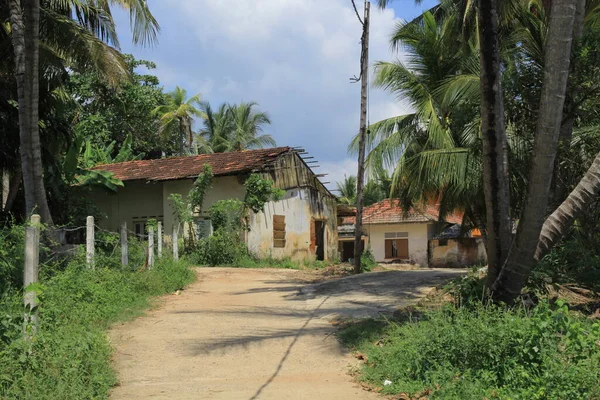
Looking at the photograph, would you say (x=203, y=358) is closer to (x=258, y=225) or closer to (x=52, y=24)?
(x=52, y=24)

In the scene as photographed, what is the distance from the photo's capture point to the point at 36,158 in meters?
11.9

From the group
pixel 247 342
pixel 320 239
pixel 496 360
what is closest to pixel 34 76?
pixel 247 342

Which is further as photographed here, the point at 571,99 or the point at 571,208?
the point at 571,99

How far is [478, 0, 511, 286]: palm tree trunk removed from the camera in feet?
28.1

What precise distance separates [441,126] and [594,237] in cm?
711

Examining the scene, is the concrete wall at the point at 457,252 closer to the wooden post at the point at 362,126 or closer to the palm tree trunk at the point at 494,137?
the wooden post at the point at 362,126

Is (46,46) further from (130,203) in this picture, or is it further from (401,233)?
(401,233)

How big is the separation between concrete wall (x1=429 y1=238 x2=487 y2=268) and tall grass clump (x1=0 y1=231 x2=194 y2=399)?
1941cm

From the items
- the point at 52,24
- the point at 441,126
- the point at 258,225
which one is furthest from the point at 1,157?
the point at 441,126

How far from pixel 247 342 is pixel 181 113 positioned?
2842cm

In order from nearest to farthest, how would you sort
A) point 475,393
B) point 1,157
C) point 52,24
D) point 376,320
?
point 475,393 → point 376,320 → point 52,24 → point 1,157

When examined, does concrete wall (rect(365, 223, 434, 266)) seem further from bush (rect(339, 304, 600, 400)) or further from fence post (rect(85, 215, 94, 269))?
bush (rect(339, 304, 600, 400))

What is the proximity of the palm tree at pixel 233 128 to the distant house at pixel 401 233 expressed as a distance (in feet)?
42.6

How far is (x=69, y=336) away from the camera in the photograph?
22.6ft
